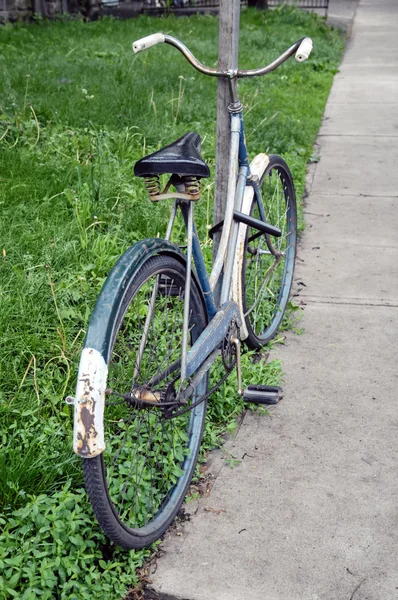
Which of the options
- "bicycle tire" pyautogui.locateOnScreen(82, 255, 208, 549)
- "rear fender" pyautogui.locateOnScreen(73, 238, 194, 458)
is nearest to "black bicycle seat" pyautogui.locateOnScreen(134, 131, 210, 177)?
"bicycle tire" pyautogui.locateOnScreen(82, 255, 208, 549)

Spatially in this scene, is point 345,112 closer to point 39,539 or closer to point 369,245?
point 369,245

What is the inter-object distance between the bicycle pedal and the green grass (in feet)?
0.19

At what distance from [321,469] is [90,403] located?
1240 mm

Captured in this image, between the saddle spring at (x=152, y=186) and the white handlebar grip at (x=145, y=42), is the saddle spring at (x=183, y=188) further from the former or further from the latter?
the white handlebar grip at (x=145, y=42)

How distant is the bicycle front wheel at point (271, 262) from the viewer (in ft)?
13.2

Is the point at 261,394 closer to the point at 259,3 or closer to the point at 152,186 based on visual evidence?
the point at 152,186

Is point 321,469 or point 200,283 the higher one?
point 200,283

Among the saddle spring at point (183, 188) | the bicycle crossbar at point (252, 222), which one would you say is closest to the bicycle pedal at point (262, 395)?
the bicycle crossbar at point (252, 222)

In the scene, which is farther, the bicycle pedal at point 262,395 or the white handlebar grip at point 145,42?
the bicycle pedal at point 262,395

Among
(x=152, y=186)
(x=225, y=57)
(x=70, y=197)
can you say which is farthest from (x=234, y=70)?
(x=70, y=197)

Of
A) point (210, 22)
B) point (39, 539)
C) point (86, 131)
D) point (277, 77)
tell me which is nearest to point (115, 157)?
point (86, 131)

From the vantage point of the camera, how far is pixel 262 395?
11.8 feet

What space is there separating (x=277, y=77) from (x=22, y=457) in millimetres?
8044

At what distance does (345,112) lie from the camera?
30.3 feet
